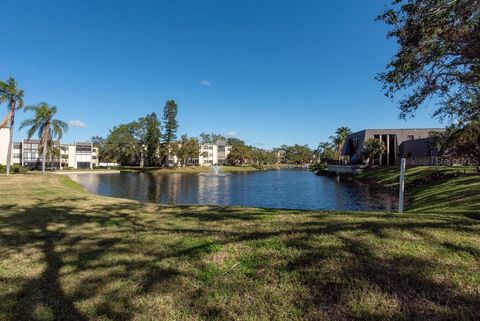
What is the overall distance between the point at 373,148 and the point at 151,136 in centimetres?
5645

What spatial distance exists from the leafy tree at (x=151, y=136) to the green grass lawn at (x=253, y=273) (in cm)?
7805

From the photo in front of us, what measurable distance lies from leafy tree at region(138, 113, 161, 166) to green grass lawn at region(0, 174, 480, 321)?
256 ft

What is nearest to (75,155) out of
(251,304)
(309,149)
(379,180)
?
(379,180)

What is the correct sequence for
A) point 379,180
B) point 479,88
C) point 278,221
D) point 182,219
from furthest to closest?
1. point 379,180
2. point 479,88
3. point 182,219
4. point 278,221

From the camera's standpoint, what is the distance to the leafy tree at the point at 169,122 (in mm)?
78938

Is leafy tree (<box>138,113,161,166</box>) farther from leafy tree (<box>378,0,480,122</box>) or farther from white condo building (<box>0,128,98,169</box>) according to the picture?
leafy tree (<box>378,0,480,122</box>)

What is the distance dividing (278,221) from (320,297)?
10.8ft

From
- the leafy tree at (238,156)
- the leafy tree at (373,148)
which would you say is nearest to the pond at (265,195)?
the leafy tree at (373,148)

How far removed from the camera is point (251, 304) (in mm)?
3252

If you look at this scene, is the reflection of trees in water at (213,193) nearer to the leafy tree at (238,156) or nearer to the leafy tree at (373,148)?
the leafy tree at (373,148)

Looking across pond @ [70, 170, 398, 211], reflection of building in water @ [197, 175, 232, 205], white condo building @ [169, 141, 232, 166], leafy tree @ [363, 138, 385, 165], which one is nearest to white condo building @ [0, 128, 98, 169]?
white condo building @ [169, 141, 232, 166]

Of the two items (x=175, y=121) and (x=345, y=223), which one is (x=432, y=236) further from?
(x=175, y=121)

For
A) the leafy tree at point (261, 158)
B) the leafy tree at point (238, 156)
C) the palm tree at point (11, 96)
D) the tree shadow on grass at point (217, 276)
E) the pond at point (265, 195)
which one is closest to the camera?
the tree shadow on grass at point (217, 276)

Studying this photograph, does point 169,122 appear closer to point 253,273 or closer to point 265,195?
point 265,195
